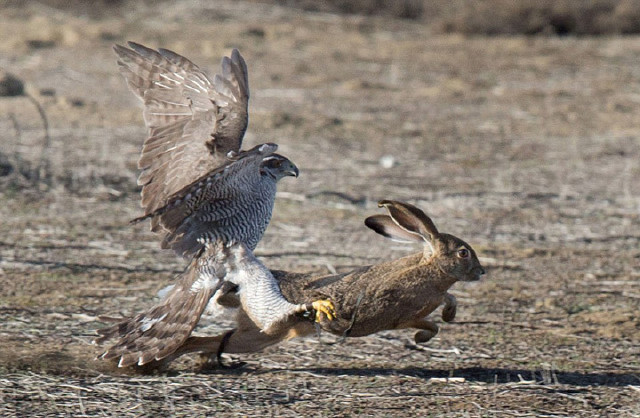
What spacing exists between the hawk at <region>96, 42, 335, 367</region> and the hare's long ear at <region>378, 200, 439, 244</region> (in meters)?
0.52

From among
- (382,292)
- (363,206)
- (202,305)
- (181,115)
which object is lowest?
(202,305)

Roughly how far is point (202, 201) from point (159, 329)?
1.96 ft

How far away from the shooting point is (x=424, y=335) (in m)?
5.24

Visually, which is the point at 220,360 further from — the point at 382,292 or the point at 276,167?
the point at 276,167

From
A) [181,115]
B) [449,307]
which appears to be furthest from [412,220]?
[181,115]

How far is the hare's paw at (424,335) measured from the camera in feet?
17.1

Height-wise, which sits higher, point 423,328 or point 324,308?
point 324,308

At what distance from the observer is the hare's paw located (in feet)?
17.1

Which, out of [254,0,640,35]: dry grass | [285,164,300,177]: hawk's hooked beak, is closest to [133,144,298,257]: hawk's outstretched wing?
[285,164,300,177]: hawk's hooked beak

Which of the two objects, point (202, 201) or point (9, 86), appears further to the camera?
point (9, 86)

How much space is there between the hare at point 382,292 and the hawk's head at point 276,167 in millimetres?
764

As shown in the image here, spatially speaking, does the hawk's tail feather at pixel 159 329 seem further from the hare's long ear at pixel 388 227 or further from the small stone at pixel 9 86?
the small stone at pixel 9 86

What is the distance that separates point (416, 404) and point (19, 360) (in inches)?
71.2

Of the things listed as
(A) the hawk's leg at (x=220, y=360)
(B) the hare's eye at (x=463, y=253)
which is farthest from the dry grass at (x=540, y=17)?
(A) the hawk's leg at (x=220, y=360)
